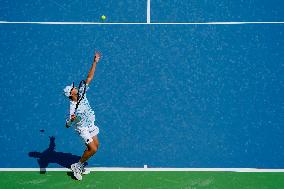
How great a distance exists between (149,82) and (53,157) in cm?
287

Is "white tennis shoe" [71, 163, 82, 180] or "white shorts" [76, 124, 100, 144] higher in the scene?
"white shorts" [76, 124, 100, 144]

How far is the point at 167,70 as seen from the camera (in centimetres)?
1014

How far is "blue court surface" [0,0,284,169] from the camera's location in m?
8.81

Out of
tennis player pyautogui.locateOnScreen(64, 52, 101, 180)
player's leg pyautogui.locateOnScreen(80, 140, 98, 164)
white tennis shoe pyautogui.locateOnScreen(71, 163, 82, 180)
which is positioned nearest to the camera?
tennis player pyautogui.locateOnScreen(64, 52, 101, 180)

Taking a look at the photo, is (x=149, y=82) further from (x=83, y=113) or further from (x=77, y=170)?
(x=77, y=170)

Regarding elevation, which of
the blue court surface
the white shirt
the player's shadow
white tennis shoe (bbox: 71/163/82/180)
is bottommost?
white tennis shoe (bbox: 71/163/82/180)

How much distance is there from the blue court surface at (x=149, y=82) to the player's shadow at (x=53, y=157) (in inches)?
1.0

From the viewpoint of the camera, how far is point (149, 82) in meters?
9.96

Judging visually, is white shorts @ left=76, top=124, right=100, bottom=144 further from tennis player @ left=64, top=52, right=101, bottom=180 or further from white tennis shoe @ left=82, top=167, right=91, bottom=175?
white tennis shoe @ left=82, top=167, right=91, bottom=175

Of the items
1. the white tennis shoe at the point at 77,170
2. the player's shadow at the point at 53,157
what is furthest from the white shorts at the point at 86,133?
the player's shadow at the point at 53,157

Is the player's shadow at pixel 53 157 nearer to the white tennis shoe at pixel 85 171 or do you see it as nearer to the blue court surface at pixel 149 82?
the blue court surface at pixel 149 82

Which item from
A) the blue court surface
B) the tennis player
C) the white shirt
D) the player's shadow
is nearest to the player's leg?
the tennis player

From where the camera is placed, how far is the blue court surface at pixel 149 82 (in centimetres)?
881

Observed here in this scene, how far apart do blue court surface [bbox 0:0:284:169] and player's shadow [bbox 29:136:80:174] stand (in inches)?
1.0
